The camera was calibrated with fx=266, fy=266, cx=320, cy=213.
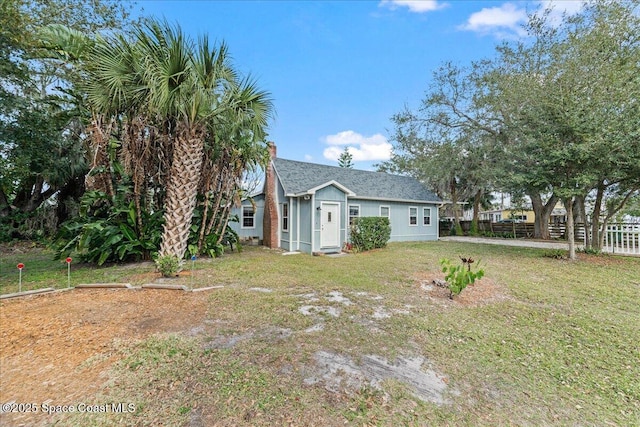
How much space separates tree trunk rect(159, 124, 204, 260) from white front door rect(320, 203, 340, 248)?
5441mm

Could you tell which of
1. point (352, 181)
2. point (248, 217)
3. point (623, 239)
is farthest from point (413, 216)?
point (248, 217)

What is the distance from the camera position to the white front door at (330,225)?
1139 centimetres

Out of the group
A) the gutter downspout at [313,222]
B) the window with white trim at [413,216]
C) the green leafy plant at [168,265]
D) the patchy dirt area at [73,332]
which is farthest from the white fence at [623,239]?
the green leafy plant at [168,265]

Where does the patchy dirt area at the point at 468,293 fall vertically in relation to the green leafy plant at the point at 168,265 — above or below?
below

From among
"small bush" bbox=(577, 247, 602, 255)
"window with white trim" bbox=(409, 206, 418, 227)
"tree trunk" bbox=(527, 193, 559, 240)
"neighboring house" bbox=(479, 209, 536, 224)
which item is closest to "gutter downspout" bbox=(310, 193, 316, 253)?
"window with white trim" bbox=(409, 206, 418, 227)

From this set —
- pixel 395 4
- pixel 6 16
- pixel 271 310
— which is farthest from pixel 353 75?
pixel 271 310

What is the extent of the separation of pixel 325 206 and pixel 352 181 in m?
4.22

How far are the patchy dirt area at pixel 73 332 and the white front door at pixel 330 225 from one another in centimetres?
674

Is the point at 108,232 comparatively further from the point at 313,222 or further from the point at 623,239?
the point at 623,239

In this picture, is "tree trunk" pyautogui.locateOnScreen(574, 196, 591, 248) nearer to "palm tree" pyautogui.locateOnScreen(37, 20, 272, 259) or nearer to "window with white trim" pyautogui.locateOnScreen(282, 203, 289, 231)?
"window with white trim" pyautogui.locateOnScreen(282, 203, 289, 231)

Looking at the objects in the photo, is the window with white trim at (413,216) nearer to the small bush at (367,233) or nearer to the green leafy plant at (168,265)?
the small bush at (367,233)

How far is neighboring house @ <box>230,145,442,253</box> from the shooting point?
11414 mm

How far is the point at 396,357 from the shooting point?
3.09 m

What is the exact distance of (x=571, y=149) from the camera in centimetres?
853
